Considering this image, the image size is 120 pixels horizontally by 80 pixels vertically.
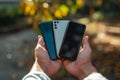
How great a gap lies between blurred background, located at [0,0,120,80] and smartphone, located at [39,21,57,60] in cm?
143

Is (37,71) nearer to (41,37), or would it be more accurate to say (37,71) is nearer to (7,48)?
(41,37)

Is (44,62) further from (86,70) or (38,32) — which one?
(38,32)

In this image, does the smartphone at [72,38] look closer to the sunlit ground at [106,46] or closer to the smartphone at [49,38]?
the smartphone at [49,38]

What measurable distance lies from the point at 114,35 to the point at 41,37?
6.18 m

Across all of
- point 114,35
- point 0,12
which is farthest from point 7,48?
point 0,12

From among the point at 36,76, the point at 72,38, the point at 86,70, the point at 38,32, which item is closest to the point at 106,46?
the point at 38,32

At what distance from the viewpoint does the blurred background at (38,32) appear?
4305 mm

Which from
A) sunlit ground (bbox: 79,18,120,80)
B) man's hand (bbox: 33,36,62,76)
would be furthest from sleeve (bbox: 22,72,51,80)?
sunlit ground (bbox: 79,18,120,80)

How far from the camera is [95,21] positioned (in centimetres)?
1076

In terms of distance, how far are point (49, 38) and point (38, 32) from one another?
1608 mm

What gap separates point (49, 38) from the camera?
8.39 feet

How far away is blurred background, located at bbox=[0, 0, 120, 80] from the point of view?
430 centimetres

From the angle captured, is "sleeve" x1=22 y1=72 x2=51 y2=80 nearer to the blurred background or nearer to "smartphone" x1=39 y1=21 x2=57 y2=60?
"smartphone" x1=39 y1=21 x2=57 y2=60

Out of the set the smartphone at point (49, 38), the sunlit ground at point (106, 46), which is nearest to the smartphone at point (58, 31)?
the smartphone at point (49, 38)
